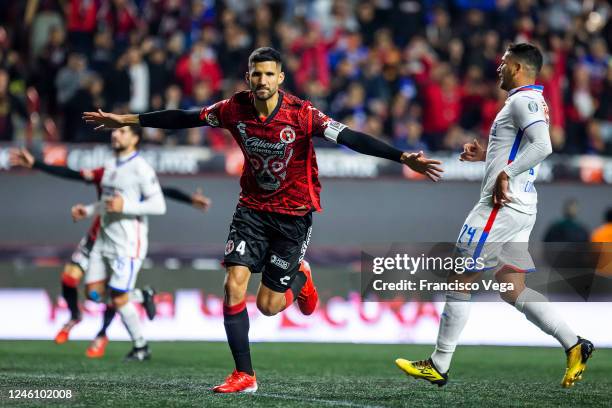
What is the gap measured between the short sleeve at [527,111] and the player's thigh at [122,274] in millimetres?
4487

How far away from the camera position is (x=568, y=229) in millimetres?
14172

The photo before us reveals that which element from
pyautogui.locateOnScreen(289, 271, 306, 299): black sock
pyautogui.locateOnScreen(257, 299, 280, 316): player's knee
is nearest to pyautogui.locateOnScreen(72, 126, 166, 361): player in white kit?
pyautogui.locateOnScreen(289, 271, 306, 299): black sock

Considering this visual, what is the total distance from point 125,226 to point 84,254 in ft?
2.19

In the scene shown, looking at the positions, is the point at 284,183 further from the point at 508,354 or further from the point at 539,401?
the point at 508,354

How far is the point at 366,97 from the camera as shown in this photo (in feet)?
53.1

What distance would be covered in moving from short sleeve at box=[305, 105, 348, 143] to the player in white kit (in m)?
3.30

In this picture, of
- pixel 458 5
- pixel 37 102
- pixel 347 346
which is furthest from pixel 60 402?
pixel 458 5

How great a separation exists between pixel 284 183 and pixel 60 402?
217 centimetres

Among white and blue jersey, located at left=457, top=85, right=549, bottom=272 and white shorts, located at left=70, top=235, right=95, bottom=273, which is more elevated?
white and blue jersey, located at left=457, top=85, right=549, bottom=272

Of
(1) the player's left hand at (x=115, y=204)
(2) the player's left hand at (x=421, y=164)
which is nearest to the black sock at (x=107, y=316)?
(1) the player's left hand at (x=115, y=204)

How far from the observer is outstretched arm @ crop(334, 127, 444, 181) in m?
7.04

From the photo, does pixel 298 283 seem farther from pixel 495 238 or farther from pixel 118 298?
pixel 118 298

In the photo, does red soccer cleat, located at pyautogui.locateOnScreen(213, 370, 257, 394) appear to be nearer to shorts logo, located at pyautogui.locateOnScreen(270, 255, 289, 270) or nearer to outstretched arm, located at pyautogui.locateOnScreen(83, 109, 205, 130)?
shorts logo, located at pyautogui.locateOnScreen(270, 255, 289, 270)

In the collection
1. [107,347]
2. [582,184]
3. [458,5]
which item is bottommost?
[107,347]
